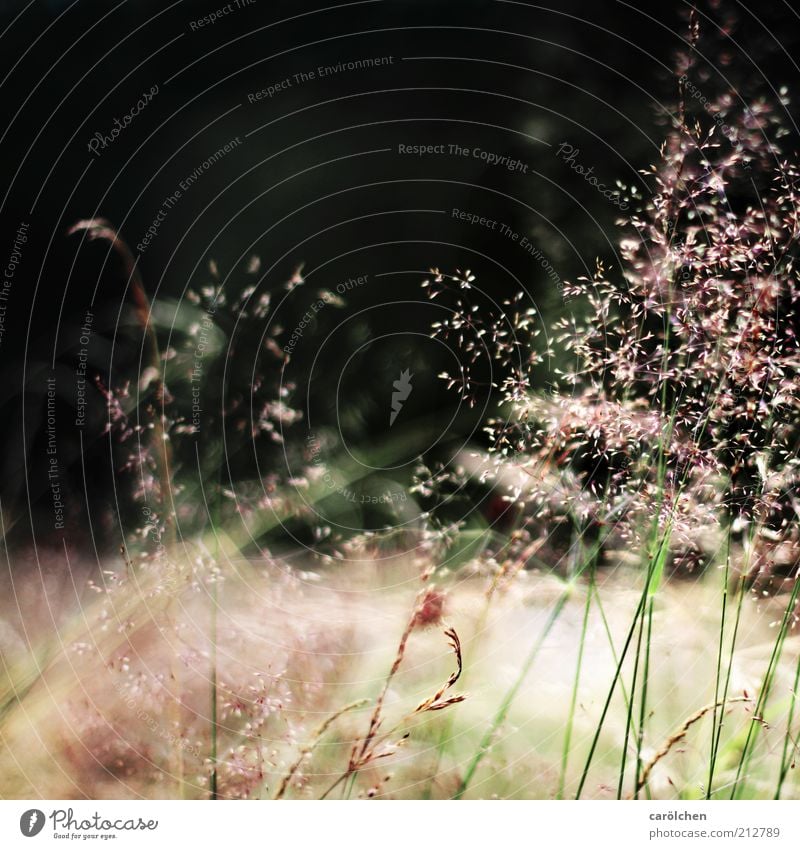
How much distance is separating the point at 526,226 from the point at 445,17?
304mm

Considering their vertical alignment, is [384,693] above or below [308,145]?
below

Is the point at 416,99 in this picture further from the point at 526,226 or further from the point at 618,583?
the point at 618,583

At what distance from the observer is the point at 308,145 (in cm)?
96
